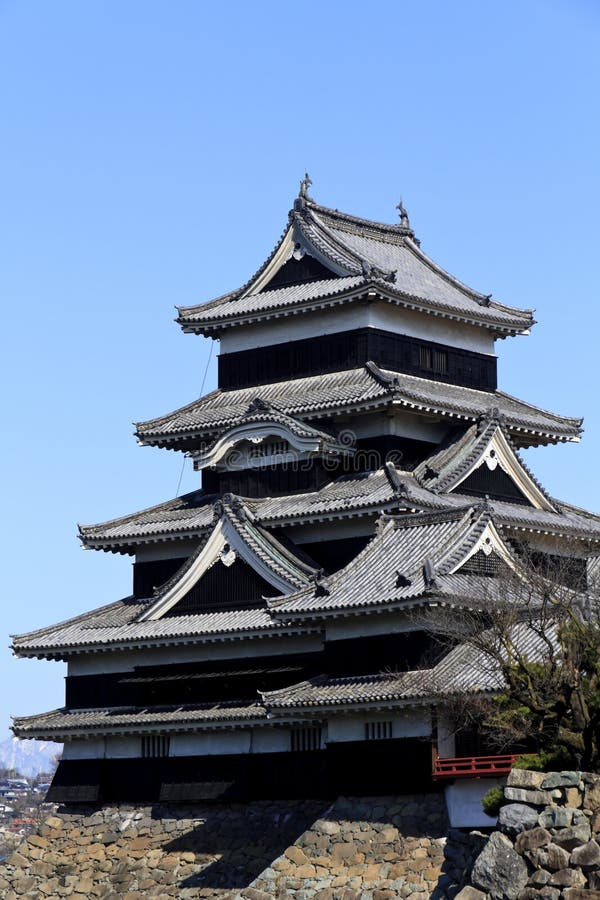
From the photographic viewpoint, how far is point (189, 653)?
4709 cm

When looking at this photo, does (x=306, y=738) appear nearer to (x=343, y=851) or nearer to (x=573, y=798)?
(x=343, y=851)

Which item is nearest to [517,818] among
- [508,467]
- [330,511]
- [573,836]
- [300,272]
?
[573,836]

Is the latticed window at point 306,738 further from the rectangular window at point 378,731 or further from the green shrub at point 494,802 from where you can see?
the green shrub at point 494,802

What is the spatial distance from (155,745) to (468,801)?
11.9 metres

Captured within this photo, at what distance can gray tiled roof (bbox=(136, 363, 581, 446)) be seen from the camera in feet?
156

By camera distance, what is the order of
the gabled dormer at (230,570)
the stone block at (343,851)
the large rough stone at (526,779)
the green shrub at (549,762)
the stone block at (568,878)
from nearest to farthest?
the stone block at (568,878), the large rough stone at (526,779), the green shrub at (549,762), the stone block at (343,851), the gabled dormer at (230,570)

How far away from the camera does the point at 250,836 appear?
43500mm

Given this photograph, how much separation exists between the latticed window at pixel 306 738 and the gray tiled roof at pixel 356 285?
11877 millimetres

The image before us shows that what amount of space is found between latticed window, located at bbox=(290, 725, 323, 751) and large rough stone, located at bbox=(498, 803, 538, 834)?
11075 millimetres

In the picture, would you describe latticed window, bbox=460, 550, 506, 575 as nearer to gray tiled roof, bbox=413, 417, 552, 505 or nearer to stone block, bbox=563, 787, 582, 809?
gray tiled roof, bbox=413, 417, 552, 505

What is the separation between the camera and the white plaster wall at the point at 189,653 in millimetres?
44812

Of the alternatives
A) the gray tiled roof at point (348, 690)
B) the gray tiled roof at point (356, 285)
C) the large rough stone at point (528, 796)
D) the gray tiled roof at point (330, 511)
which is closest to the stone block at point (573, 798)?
the large rough stone at point (528, 796)

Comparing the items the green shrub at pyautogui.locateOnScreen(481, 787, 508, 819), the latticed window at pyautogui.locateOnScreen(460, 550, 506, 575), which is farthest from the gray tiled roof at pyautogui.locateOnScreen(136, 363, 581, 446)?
the green shrub at pyautogui.locateOnScreen(481, 787, 508, 819)

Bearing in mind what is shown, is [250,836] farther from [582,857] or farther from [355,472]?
[582,857]
